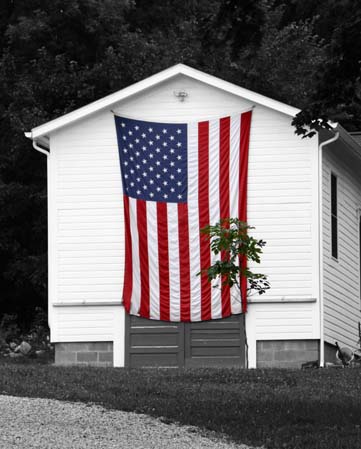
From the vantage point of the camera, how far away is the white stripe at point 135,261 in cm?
2545

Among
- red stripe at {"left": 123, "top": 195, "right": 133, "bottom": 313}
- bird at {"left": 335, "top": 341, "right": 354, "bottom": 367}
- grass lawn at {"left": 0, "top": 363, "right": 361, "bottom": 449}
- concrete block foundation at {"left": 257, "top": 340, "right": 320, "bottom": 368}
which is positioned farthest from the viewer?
bird at {"left": 335, "top": 341, "right": 354, "bottom": 367}

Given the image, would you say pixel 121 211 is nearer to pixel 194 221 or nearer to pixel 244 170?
pixel 194 221

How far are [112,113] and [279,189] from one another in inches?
Result: 140

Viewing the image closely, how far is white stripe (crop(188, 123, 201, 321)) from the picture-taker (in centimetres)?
2533

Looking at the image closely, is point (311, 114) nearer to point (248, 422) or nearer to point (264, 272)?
point (248, 422)

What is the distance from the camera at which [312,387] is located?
18.2m

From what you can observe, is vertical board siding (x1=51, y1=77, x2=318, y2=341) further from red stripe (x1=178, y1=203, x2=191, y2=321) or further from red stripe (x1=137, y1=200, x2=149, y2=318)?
red stripe (x1=178, y1=203, x2=191, y2=321)

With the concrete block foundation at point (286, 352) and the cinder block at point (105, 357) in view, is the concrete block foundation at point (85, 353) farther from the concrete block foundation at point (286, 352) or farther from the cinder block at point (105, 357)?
the concrete block foundation at point (286, 352)

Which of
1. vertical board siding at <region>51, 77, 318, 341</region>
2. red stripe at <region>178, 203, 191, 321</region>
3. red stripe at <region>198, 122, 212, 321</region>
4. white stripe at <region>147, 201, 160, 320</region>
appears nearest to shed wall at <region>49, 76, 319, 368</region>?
vertical board siding at <region>51, 77, 318, 341</region>

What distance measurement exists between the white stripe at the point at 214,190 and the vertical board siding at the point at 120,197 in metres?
0.42

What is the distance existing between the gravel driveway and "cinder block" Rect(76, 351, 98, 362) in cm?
994

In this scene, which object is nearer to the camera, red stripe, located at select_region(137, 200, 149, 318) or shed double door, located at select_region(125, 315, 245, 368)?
shed double door, located at select_region(125, 315, 245, 368)

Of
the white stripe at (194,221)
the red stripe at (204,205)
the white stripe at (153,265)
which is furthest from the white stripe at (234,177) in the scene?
the white stripe at (153,265)

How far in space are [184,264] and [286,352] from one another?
2.53 metres
